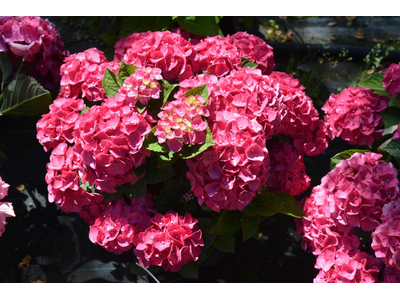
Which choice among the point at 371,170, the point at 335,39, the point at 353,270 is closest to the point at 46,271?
the point at 353,270

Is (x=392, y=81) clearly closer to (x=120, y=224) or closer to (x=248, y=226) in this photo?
(x=248, y=226)

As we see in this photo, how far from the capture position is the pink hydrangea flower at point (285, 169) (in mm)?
1705

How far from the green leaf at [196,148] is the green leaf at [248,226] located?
43cm

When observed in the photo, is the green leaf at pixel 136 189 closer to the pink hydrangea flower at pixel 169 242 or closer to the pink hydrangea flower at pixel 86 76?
the pink hydrangea flower at pixel 169 242

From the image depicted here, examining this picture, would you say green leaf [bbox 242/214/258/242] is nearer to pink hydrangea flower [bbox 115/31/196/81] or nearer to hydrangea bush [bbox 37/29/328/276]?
hydrangea bush [bbox 37/29/328/276]

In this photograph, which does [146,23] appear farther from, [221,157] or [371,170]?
[371,170]

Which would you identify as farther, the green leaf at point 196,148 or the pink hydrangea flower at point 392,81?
the pink hydrangea flower at point 392,81

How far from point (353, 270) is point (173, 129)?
81 cm

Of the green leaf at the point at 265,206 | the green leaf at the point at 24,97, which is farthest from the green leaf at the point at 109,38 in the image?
the green leaf at the point at 265,206

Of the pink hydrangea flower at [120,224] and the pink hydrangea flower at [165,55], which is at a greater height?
the pink hydrangea flower at [165,55]

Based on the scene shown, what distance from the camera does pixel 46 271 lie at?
7.01ft

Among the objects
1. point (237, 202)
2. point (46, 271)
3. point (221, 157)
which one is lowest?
point (46, 271)

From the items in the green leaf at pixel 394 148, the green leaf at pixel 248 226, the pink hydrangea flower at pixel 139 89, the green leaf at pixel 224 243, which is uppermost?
the pink hydrangea flower at pixel 139 89

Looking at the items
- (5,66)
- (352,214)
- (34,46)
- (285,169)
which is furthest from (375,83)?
(5,66)
